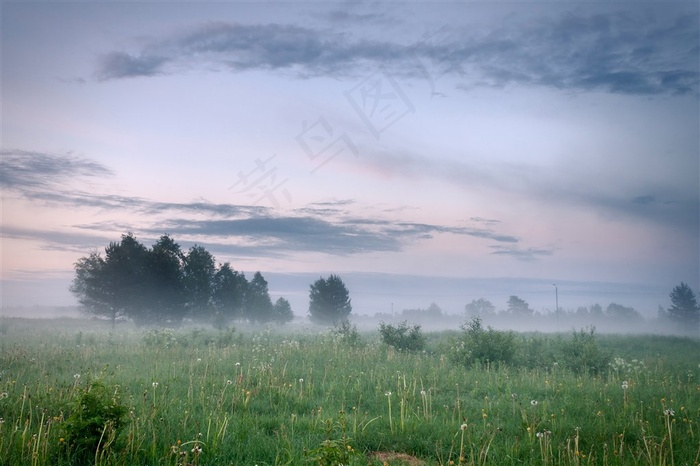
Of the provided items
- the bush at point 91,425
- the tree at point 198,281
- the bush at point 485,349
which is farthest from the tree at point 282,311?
the bush at point 91,425

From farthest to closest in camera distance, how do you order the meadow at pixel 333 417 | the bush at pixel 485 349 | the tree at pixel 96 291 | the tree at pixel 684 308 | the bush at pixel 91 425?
the tree at pixel 684 308, the tree at pixel 96 291, the bush at pixel 485 349, the meadow at pixel 333 417, the bush at pixel 91 425

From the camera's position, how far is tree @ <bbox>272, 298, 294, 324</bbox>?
68.4 meters

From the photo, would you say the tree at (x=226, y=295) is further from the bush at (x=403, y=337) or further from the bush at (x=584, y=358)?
the bush at (x=584, y=358)

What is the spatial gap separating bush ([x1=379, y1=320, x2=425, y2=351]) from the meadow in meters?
5.72

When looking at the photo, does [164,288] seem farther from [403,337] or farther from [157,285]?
[403,337]

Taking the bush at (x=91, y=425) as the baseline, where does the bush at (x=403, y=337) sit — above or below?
below

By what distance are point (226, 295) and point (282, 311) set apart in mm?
17085

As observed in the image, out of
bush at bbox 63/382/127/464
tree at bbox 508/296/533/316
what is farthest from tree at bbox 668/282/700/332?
bush at bbox 63/382/127/464

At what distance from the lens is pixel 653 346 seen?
30.9m

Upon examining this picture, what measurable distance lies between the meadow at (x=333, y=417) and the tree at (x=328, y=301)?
52996mm

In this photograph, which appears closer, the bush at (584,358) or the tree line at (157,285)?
the bush at (584,358)

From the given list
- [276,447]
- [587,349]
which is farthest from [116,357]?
[587,349]

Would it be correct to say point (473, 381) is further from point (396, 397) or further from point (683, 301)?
point (683, 301)

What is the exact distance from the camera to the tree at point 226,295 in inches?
2071
